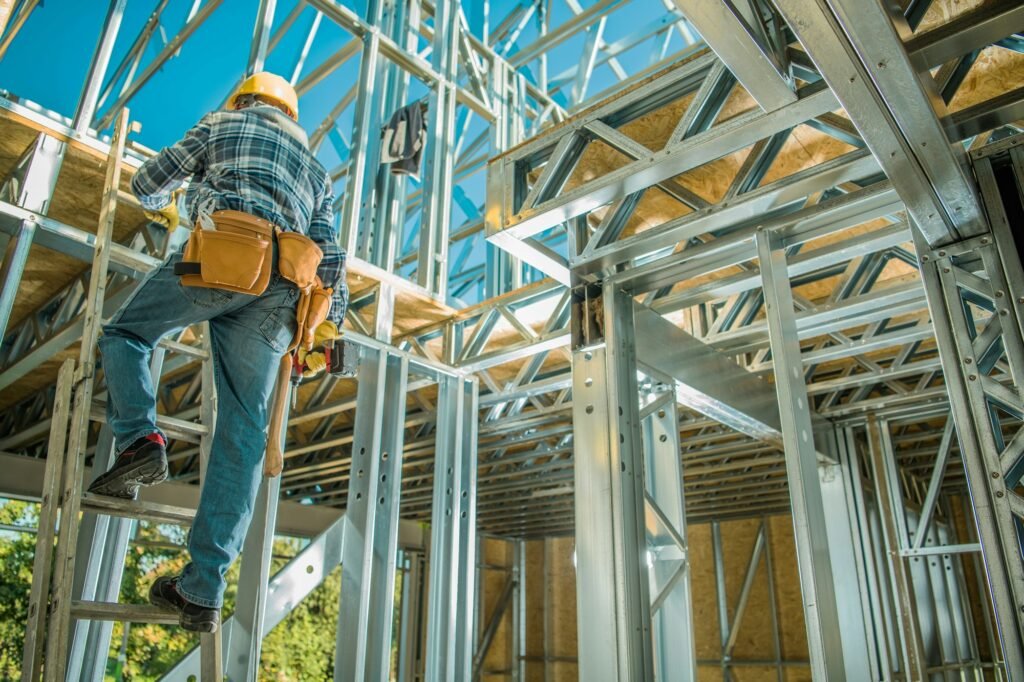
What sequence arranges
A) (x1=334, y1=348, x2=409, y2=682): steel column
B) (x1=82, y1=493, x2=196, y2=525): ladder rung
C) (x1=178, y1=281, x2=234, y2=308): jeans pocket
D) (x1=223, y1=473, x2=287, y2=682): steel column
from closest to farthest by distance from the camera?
(x1=82, y1=493, x2=196, y2=525): ladder rung < (x1=178, y1=281, x2=234, y2=308): jeans pocket < (x1=223, y1=473, x2=287, y2=682): steel column < (x1=334, y1=348, x2=409, y2=682): steel column

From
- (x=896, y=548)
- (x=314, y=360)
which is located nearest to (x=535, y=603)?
(x=896, y=548)

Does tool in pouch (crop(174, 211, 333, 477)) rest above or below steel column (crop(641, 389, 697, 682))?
above

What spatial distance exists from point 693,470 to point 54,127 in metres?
10.3

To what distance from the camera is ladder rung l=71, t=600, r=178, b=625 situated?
2.87 meters

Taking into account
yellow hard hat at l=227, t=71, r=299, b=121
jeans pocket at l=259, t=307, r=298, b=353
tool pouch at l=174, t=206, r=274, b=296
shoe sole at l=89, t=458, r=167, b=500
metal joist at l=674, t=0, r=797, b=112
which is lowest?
shoe sole at l=89, t=458, r=167, b=500

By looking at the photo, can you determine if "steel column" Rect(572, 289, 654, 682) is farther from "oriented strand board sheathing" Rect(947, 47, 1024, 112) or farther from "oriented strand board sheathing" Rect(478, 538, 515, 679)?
"oriented strand board sheathing" Rect(478, 538, 515, 679)

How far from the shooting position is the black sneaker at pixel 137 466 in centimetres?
298

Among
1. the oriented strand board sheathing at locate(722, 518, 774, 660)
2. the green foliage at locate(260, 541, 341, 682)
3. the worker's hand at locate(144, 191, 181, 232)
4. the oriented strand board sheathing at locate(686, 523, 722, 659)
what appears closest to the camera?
the worker's hand at locate(144, 191, 181, 232)

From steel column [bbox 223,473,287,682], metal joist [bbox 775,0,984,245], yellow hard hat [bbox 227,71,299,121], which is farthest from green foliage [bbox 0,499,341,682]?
metal joist [bbox 775,0,984,245]

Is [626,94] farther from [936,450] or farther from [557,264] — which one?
[936,450]

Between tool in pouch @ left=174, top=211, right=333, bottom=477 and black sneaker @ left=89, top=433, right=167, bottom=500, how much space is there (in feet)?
1.47

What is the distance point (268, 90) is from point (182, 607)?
2482 mm

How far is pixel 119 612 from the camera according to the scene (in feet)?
9.60

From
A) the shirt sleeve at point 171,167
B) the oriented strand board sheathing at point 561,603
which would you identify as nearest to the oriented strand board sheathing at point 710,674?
the oriented strand board sheathing at point 561,603
